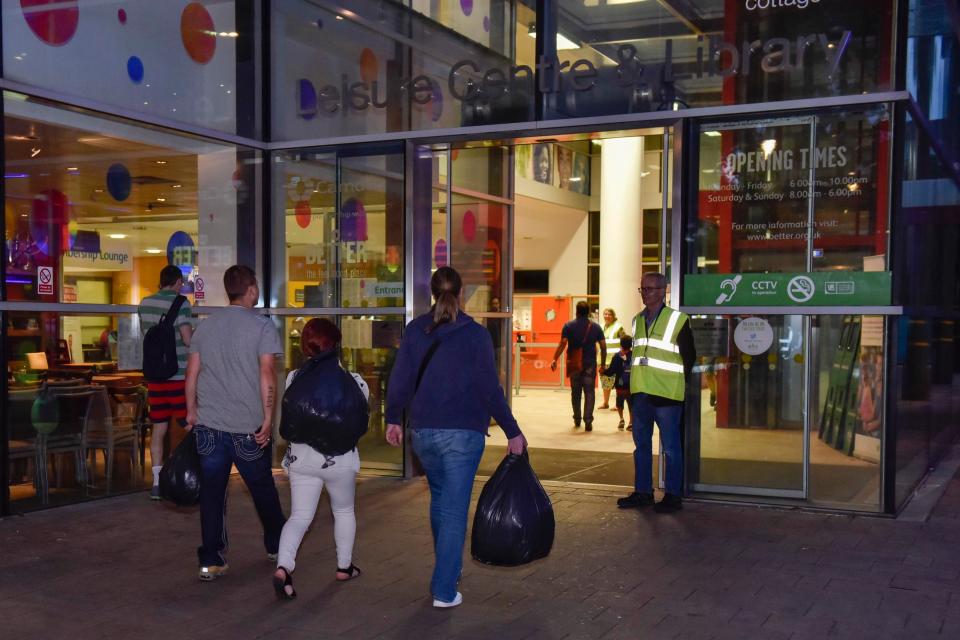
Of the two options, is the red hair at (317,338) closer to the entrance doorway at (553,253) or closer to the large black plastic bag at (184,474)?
the large black plastic bag at (184,474)

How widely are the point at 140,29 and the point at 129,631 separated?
5.49m

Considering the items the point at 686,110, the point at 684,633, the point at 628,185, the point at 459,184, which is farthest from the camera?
the point at 628,185

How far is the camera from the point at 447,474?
4.98m

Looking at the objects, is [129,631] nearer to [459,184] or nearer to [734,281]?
[734,281]

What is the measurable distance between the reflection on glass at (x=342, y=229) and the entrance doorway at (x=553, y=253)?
1.99 ft

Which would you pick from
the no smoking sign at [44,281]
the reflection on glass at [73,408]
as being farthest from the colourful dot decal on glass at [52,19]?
the reflection on glass at [73,408]

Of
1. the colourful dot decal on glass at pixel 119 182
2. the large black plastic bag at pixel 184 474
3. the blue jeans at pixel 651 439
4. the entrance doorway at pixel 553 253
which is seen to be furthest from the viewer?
the entrance doorway at pixel 553 253

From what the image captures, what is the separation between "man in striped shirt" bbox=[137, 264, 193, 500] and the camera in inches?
307

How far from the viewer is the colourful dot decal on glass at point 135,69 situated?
8.39 m

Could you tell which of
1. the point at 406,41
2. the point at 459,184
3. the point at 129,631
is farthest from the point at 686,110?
the point at 129,631

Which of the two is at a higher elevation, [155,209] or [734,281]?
[155,209]

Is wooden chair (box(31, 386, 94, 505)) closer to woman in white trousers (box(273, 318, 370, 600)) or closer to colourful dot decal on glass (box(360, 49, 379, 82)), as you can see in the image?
woman in white trousers (box(273, 318, 370, 600))

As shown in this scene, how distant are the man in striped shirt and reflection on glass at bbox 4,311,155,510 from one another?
0.61 m

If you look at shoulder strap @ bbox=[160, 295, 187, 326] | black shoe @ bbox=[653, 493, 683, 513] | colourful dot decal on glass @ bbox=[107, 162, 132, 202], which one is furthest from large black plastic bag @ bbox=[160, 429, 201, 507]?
colourful dot decal on glass @ bbox=[107, 162, 132, 202]
